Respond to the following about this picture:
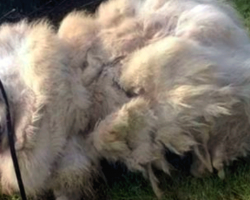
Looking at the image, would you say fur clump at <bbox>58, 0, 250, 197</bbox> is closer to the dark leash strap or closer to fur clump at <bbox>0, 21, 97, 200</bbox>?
fur clump at <bbox>0, 21, 97, 200</bbox>

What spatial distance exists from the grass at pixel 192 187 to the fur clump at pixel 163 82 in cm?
7

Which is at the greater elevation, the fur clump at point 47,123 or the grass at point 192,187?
the fur clump at point 47,123

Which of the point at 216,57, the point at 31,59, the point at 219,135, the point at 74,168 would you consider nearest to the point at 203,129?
the point at 219,135

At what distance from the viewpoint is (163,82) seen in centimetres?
292

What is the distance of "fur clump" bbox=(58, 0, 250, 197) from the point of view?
2.91 meters

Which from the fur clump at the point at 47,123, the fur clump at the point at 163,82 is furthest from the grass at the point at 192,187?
the fur clump at the point at 47,123

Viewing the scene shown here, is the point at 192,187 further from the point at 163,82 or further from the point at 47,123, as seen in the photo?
the point at 47,123

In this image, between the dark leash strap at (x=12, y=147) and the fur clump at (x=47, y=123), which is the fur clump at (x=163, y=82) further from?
the dark leash strap at (x=12, y=147)

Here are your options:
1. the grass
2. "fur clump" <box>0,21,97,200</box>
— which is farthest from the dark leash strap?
the grass

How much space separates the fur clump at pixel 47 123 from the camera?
9.68ft

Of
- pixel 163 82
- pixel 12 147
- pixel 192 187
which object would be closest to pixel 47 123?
pixel 12 147

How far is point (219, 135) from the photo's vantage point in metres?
3.04

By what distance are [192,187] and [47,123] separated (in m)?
0.73

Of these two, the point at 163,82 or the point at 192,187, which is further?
the point at 192,187
